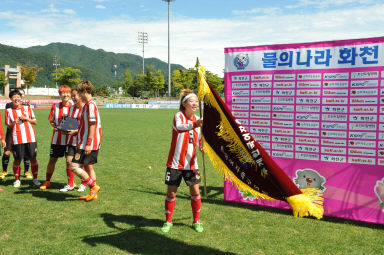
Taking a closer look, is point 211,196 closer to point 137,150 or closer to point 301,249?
point 301,249

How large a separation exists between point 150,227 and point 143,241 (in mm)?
521

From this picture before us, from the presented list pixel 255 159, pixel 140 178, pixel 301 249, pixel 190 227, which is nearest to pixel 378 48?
pixel 255 159

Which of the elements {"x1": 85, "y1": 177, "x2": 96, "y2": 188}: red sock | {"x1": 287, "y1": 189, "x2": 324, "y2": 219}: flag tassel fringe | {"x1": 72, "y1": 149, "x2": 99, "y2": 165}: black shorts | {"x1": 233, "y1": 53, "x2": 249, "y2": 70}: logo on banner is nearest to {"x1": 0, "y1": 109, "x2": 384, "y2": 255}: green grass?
{"x1": 85, "y1": 177, "x2": 96, "y2": 188}: red sock

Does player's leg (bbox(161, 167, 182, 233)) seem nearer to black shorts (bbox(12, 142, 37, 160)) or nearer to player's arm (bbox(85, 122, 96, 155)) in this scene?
player's arm (bbox(85, 122, 96, 155))

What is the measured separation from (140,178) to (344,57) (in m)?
5.35

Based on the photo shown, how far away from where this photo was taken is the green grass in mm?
4121

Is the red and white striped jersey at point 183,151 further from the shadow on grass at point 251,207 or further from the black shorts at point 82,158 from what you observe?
the black shorts at point 82,158

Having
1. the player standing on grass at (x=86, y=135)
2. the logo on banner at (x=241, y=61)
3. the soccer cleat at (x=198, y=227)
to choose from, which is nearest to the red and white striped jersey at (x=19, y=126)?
the player standing on grass at (x=86, y=135)

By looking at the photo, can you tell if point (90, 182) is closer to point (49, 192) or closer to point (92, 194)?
point (92, 194)

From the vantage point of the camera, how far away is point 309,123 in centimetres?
535

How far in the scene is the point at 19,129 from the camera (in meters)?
6.90

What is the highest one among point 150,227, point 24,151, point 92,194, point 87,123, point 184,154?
point 87,123

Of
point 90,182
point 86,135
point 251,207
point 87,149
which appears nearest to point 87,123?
point 86,135

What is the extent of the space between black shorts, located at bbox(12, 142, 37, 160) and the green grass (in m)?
0.70
